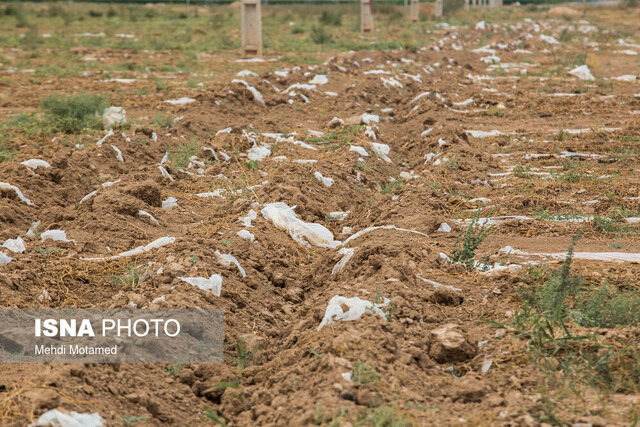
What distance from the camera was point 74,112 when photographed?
1016cm

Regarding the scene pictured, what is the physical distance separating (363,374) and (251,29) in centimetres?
1630

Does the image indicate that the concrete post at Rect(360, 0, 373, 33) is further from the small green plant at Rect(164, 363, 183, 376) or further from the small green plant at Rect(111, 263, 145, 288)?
the small green plant at Rect(164, 363, 183, 376)

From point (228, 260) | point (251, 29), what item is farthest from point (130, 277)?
point (251, 29)

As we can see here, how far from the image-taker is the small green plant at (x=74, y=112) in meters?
9.74

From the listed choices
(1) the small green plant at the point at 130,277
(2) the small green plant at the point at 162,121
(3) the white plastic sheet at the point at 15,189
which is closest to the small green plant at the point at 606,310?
(1) the small green plant at the point at 130,277

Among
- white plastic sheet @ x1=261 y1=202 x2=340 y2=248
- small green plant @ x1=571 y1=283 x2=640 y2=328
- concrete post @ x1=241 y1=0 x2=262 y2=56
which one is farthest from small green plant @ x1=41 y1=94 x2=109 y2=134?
concrete post @ x1=241 y1=0 x2=262 y2=56

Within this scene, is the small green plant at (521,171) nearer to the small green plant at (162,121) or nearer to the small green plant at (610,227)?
the small green plant at (610,227)

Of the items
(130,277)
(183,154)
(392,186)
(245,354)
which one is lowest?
(245,354)

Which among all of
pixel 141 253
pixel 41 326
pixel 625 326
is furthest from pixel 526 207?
pixel 41 326

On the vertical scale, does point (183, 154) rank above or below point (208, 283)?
above

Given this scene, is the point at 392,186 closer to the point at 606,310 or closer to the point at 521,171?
the point at 521,171

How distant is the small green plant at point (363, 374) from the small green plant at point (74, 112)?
7.43m

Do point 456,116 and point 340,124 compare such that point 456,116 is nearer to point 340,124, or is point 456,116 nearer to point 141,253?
point 340,124

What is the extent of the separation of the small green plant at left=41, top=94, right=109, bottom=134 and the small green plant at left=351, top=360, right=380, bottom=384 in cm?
743
